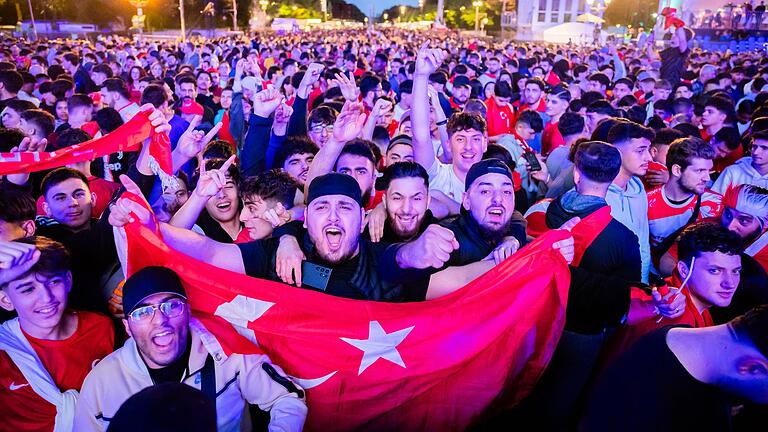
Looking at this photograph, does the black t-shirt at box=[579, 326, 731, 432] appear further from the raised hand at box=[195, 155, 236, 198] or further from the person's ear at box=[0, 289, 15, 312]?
the person's ear at box=[0, 289, 15, 312]

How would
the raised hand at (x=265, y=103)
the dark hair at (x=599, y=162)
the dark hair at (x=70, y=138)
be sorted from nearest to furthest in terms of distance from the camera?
the dark hair at (x=599, y=162), the dark hair at (x=70, y=138), the raised hand at (x=265, y=103)

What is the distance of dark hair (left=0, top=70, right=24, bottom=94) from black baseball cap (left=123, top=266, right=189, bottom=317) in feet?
25.5

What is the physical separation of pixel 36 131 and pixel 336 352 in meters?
4.81

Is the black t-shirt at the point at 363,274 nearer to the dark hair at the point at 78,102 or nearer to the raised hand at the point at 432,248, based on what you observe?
the raised hand at the point at 432,248

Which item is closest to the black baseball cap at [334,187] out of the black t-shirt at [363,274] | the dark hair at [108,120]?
the black t-shirt at [363,274]

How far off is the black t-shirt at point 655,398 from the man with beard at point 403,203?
1928 mm

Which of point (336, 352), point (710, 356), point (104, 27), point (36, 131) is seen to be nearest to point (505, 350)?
point (336, 352)

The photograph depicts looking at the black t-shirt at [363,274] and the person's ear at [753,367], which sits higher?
the person's ear at [753,367]

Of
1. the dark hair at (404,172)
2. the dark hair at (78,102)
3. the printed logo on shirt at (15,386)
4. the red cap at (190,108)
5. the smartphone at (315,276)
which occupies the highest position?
the dark hair at (78,102)

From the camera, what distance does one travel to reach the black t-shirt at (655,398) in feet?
6.84

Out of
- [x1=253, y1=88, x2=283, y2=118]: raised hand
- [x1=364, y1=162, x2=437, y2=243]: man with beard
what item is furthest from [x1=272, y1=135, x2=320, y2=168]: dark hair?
[x1=364, y1=162, x2=437, y2=243]: man with beard

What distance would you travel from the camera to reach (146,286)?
9.34 feet

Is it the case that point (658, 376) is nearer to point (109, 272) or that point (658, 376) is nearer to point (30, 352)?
point (30, 352)

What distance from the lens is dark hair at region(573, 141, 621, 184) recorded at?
12.9ft
